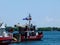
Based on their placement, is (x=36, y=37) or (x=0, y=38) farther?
(x=36, y=37)

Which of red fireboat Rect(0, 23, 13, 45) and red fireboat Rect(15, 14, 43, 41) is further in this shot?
red fireboat Rect(15, 14, 43, 41)

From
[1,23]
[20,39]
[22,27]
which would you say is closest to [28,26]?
[22,27]

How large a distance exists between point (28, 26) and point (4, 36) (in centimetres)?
3878

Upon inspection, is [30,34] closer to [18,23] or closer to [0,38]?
[18,23]

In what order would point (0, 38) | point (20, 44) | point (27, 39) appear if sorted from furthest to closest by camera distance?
point (27, 39)
point (20, 44)
point (0, 38)

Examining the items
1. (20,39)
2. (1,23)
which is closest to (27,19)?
(20,39)

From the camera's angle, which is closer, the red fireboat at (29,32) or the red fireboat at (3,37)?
the red fireboat at (3,37)

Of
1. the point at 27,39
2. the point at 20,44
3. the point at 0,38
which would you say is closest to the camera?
the point at 0,38

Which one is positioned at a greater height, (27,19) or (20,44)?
(27,19)

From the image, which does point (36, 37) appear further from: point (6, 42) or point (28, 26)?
point (6, 42)

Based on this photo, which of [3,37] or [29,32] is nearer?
[3,37]

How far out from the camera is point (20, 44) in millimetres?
89188

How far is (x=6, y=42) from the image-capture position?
63688mm

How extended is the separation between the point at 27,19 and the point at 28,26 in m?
2.15
